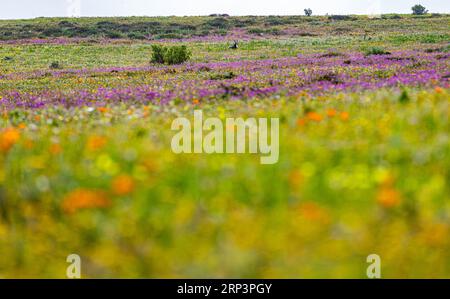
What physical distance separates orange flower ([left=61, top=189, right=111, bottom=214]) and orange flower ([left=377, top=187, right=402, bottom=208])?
199 centimetres

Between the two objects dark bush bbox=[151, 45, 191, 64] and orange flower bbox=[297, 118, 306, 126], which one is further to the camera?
dark bush bbox=[151, 45, 191, 64]

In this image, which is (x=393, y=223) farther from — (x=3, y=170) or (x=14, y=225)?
(x=3, y=170)

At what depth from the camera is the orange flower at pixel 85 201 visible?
13.1 ft

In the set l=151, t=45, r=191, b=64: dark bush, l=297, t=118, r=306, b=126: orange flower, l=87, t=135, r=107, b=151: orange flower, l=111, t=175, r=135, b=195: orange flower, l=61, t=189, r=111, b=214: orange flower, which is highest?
l=151, t=45, r=191, b=64: dark bush

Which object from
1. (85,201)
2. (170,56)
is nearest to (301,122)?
(85,201)

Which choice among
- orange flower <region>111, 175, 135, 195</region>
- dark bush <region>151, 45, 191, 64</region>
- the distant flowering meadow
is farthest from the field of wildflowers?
dark bush <region>151, 45, 191, 64</region>

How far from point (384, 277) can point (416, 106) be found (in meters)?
Result: 3.88

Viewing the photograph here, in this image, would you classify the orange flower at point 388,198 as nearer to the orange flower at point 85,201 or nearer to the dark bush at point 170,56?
the orange flower at point 85,201

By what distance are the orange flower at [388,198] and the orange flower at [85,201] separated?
1992mm

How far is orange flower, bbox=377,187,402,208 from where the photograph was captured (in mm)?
3623

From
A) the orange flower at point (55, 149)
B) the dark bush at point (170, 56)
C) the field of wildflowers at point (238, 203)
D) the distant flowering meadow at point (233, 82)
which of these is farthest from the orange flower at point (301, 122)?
the dark bush at point (170, 56)

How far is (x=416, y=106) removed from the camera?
21.7 feet

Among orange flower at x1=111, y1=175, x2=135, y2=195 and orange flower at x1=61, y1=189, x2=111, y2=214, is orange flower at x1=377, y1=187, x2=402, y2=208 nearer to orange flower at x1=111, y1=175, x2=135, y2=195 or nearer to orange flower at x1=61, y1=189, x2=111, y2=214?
orange flower at x1=111, y1=175, x2=135, y2=195
